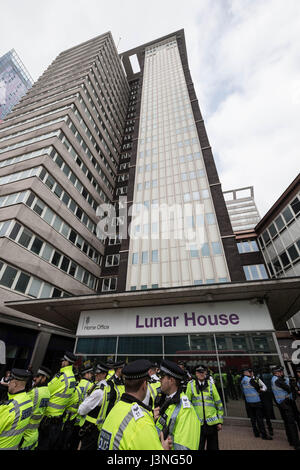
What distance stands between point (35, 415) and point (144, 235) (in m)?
17.7

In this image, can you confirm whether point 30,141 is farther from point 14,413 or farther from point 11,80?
point 11,80

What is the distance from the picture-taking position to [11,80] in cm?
7869

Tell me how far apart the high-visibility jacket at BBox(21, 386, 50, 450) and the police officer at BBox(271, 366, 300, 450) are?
6.46m

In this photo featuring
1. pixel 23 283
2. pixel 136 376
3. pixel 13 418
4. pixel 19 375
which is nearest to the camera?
pixel 136 376

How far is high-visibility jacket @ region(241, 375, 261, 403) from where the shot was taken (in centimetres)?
665

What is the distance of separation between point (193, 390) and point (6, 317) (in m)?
14.6

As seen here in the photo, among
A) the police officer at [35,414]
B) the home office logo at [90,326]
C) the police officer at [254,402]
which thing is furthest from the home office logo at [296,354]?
the police officer at [35,414]

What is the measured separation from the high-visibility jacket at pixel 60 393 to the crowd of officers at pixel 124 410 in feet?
0.06

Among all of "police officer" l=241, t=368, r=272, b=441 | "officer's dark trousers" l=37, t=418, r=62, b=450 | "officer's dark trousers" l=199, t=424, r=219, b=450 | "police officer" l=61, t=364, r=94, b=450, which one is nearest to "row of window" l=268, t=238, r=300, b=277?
"police officer" l=241, t=368, r=272, b=441

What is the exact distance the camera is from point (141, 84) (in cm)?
4228

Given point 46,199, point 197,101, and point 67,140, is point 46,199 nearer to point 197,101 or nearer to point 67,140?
point 67,140

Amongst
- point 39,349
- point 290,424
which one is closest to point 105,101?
point 39,349

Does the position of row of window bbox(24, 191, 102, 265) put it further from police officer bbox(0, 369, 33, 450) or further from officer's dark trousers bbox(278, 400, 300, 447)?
officer's dark trousers bbox(278, 400, 300, 447)

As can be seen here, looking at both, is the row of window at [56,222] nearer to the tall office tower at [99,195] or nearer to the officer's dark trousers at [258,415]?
the tall office tower at [99,195]
